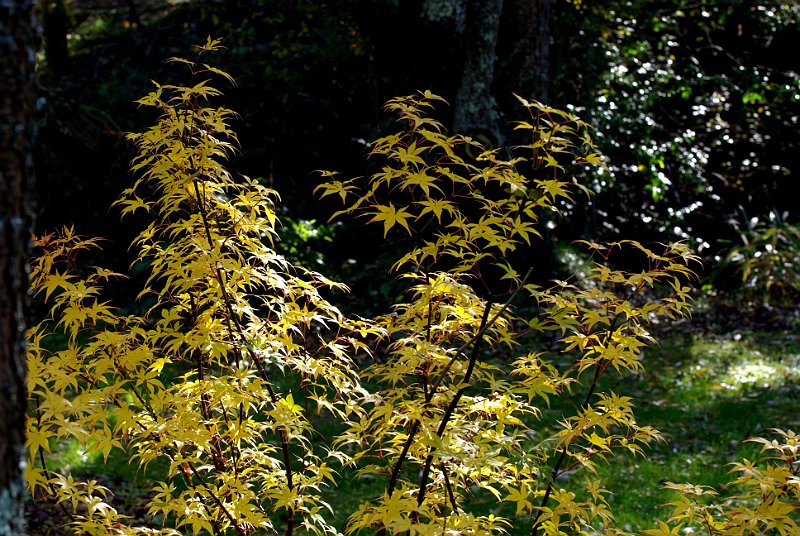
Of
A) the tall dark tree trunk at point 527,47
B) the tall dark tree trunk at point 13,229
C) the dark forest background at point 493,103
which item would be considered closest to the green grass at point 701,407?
the dark forest background at point 493,103

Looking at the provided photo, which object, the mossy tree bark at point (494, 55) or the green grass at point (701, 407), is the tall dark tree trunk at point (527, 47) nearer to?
the mossy tree bark at point (494, 55)

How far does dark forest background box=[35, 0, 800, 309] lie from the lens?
7.54m

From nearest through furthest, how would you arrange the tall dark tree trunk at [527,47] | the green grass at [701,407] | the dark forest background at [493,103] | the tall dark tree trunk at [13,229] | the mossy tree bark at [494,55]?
the tall dark tree trunk at [13,229] < the green grass at [701,407] < the mossy tree bark at [494,55] < the dark forest background at [493,103] < the tall dark tree trunk at [527,47]

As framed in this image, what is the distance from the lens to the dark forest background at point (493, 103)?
7.54 m

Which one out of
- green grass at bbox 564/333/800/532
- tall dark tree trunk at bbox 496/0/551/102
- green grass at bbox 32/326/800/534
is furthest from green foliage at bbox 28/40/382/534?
tall dark tree trunk at bbox 496/0/551/102

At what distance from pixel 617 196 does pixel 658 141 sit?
0.79 meters

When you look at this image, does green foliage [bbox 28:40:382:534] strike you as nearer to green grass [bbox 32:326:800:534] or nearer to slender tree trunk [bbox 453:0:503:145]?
green grass [bbox 32:326:800:534]

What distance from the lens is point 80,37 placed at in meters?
11.4

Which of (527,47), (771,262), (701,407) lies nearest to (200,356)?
(701,407)

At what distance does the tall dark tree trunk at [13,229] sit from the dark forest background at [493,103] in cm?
559

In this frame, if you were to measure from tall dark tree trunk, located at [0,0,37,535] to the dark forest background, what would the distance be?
5587mm

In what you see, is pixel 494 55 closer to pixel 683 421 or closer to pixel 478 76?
pixel 478 76

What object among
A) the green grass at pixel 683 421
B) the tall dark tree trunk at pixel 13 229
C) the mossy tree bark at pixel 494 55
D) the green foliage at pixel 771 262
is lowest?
the green grass at pixel 683 421

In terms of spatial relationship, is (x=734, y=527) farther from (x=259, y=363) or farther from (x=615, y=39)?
(x=615, y=39)
